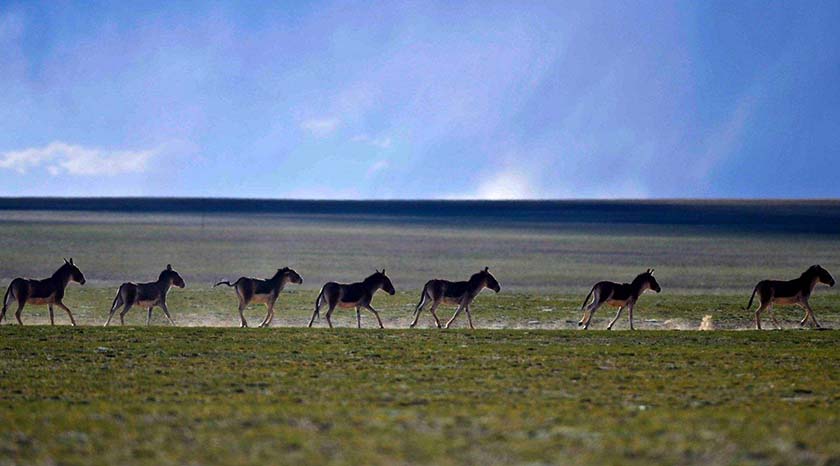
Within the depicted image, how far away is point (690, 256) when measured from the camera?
62250mm

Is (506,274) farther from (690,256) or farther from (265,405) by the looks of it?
(265,405)

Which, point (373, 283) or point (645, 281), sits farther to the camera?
point (645, 281)

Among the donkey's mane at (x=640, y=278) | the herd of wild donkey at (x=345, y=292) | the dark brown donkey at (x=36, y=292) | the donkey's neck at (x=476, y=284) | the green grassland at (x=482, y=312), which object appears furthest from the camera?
the green grassland at (x=482, y=312)

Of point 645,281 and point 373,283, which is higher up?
point 645,281

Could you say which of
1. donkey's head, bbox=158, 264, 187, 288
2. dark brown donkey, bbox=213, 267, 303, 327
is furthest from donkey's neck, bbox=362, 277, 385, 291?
donkey's head, bbox=158, 264, 187, 288

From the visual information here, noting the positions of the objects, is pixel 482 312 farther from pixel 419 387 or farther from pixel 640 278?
pixel 419 387

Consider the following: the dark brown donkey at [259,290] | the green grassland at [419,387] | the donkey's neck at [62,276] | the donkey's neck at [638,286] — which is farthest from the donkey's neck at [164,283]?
the donkey's neck at [638,286]

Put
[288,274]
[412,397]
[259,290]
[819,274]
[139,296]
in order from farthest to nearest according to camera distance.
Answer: [819,274] < [288,274] < [259,290] < [139,296] < [412,397]

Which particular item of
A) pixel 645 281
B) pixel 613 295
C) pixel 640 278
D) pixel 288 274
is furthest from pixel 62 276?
pixel 645 281

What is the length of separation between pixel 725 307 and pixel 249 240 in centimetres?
4508

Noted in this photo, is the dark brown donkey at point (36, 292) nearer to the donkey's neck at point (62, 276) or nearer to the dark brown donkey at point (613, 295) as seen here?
the donkey's neck at point (62, 276)

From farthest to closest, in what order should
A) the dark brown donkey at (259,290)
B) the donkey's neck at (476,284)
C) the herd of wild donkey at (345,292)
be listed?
the donkey's neck at (476,284)
the dark brown donkey at (259,290)
the herd of wild donkey at (345,292)

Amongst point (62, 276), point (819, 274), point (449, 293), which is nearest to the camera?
point (62, 276)

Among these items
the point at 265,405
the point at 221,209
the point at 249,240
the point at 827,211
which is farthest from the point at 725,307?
the point at 221,209
